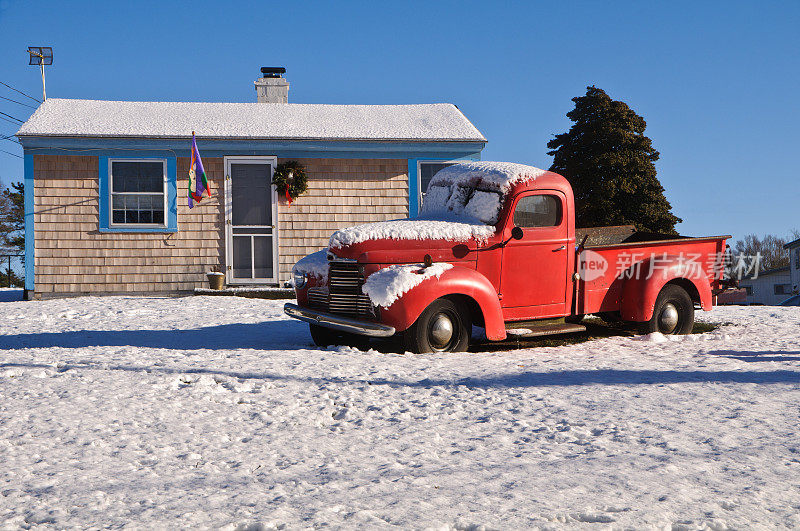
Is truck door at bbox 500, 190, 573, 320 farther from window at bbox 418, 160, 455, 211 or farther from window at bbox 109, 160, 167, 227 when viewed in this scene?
window at bbox 109, 160, 167, 227

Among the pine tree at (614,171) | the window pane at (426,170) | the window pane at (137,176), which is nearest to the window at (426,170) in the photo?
the window pane at (426,170)

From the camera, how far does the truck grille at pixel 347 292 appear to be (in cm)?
605

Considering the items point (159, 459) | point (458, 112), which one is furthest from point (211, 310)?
point (458, 112)

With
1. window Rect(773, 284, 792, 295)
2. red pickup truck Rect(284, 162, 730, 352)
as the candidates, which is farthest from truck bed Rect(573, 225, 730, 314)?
window Rect(773, 284, 792, 295)

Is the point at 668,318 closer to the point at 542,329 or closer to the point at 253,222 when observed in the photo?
the point at 542,329

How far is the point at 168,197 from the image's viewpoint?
43.7ft

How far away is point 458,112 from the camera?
15.8 metres

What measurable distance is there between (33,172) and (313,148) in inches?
231

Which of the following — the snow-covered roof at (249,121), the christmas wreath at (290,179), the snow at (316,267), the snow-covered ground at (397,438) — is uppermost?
the snow-covered roof at (249,121)

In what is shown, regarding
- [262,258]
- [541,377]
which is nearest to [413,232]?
[541,377]

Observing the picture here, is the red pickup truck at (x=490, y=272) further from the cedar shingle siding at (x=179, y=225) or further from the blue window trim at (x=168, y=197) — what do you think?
the blue window trim at (x=168, y=197)

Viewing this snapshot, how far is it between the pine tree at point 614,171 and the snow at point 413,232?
1827 centimetres

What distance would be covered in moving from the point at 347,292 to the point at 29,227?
32.9 ft

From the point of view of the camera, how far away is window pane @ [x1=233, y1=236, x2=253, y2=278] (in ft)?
44.6
